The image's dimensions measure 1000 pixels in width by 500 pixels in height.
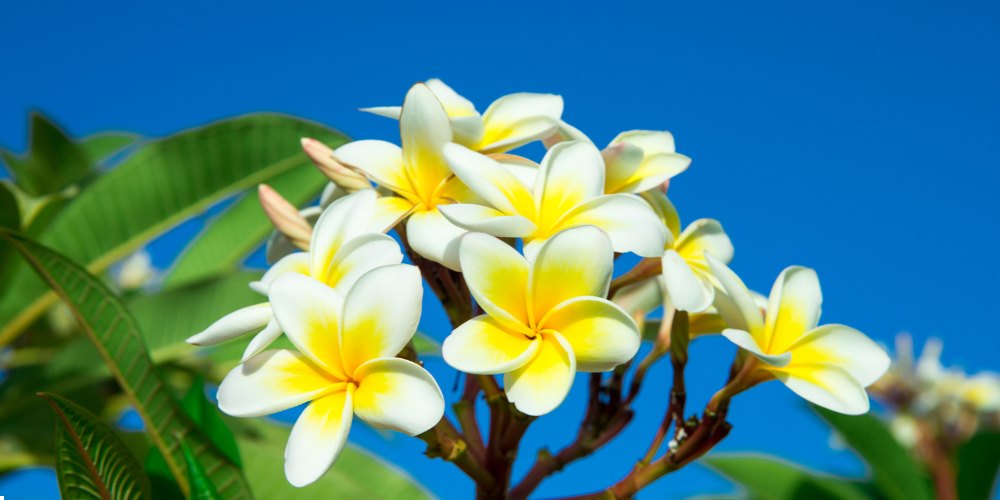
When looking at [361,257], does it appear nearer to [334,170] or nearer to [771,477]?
[334,170]

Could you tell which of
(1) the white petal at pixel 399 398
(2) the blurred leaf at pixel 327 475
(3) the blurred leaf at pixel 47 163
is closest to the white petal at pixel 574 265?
(1) the white petal at pixel 399 398

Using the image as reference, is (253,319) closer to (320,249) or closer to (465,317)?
(320,249)

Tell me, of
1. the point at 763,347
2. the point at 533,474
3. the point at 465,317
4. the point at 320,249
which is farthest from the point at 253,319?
the point at 763,347

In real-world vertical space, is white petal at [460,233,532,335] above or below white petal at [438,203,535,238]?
below

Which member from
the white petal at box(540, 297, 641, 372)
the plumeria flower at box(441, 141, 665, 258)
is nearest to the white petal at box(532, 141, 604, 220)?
the plumeria flower at box(441, 141, 665, 258)

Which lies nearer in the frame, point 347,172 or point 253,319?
point 253,319

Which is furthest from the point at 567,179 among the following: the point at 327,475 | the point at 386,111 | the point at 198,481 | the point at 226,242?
the point at 226,242

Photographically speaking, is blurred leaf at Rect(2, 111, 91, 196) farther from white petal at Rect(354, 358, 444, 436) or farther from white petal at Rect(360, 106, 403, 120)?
white petal at Rect(354, 358, 444, 436)
